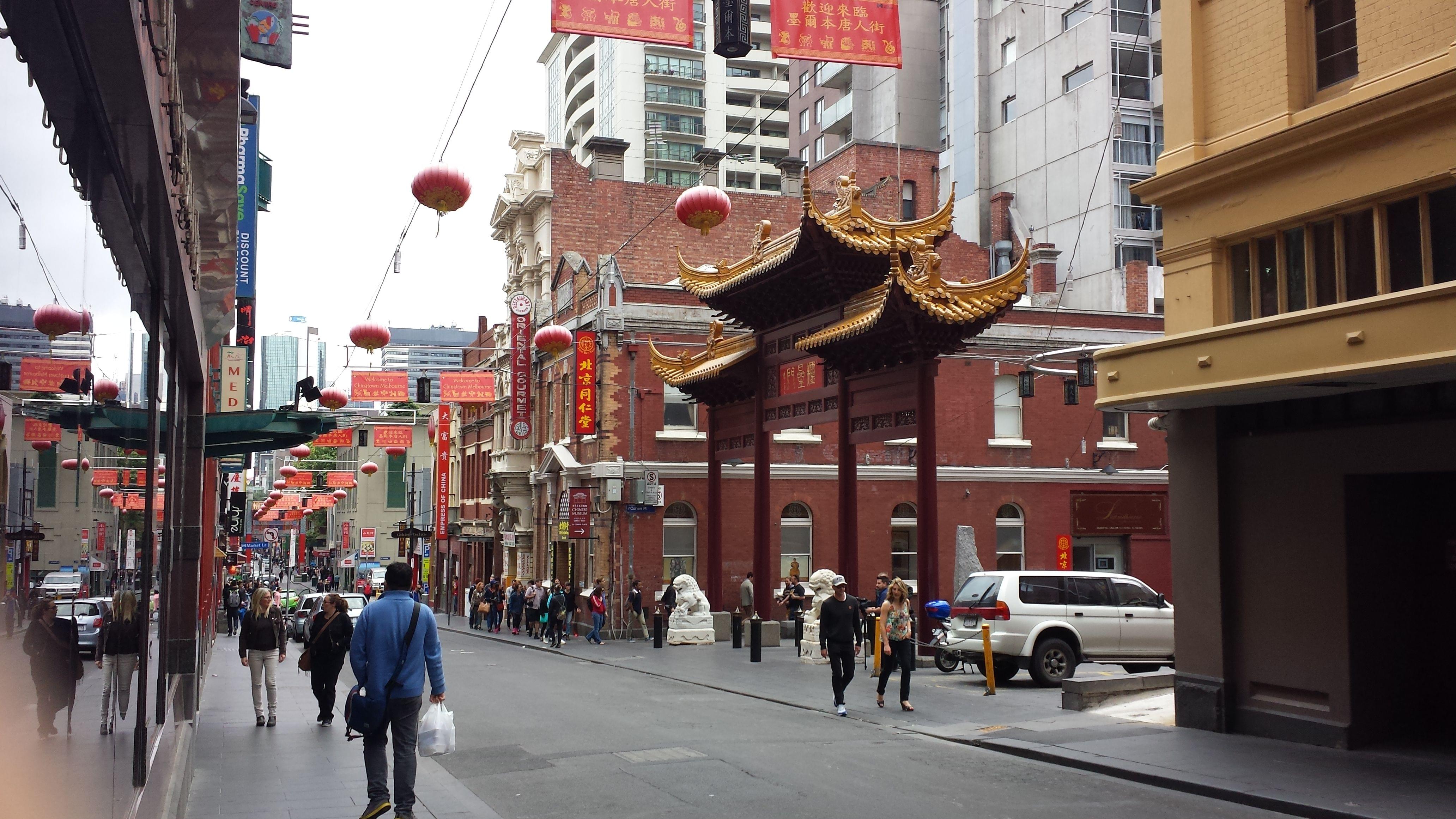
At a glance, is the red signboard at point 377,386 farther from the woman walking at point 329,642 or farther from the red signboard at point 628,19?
the red signboard at point 628,19

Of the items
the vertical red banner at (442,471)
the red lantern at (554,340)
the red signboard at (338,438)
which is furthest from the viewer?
the vertical red banner at (442,471)

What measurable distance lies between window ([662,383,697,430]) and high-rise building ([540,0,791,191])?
156 ft

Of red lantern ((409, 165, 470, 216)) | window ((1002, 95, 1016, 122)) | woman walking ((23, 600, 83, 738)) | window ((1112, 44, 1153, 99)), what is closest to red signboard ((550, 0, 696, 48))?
red lantern ((409, 165, 470, 216))

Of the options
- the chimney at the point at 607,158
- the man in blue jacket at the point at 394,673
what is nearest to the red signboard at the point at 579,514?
the chimney at the point at 607,158

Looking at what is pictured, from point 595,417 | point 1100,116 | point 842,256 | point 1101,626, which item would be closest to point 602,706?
point 1101,626

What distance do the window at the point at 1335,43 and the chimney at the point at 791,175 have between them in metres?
33.4

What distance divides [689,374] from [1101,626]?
14.8 m

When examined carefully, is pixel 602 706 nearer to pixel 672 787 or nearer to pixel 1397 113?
pixel 672 787

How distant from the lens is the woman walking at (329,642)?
47.1ft

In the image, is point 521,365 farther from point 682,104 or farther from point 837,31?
point 682,104

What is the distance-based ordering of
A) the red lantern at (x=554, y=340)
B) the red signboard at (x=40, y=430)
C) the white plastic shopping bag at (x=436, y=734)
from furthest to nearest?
1. the red lantern at (x=554, y=340)
2. the white plastic shopping bag at (x=436, y=734)
3. the red signboard at (x=40, y=430)

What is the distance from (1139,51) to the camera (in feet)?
170

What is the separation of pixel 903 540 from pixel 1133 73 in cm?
2627

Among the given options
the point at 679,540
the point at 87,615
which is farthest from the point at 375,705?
the point at 679,540
